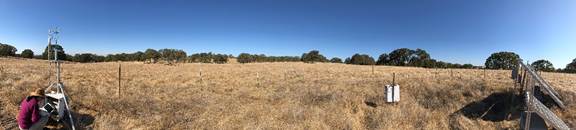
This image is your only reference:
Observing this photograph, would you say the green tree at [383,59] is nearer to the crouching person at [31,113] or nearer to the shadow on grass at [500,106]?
the shadow on grass at [500,106]

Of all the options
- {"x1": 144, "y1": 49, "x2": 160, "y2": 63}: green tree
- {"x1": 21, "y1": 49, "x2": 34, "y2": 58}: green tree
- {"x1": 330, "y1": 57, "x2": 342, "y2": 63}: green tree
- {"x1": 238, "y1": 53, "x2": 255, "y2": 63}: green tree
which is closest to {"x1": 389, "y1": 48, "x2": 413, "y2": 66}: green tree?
{"x1": 330, "y1": 57, "x2": 342, "y2": 63}: green tree

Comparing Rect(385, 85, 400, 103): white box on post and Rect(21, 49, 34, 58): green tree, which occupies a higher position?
Rect(21, 49, 34, 58): green tree

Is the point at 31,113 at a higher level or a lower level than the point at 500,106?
higher

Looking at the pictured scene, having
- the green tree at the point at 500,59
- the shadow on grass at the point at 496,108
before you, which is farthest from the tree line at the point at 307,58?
the shadow on grass at the point at 496,108

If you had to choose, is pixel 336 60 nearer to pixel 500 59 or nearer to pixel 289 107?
pixel 500 59

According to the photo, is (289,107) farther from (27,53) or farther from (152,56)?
(27,53)

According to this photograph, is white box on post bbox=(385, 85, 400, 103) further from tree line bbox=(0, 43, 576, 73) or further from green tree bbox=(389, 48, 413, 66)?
green tree bbox=(389, 48, 413, 66)

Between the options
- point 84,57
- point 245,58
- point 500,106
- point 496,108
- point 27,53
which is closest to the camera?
point 496,108

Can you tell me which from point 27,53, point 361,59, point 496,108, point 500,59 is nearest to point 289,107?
point 496,108

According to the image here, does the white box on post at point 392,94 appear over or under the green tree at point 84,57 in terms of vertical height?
under

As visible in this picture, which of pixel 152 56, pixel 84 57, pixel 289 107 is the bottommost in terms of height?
pixel 289 107

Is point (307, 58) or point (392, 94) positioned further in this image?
point (307, 58)

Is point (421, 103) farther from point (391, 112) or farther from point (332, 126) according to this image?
point (332, 126)

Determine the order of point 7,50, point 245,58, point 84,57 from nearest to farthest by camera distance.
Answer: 1. point 7,50
2. point 84,57
3. point 245,58
